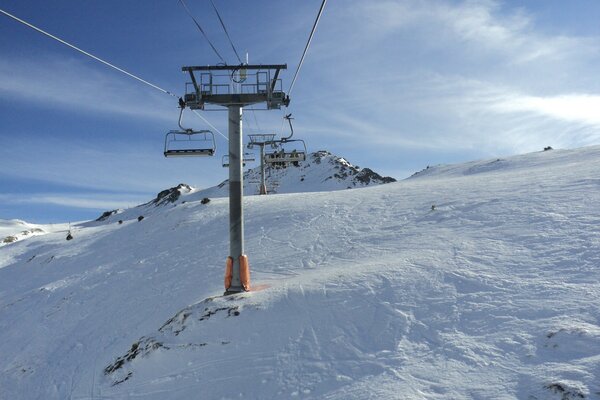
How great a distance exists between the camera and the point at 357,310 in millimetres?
9805

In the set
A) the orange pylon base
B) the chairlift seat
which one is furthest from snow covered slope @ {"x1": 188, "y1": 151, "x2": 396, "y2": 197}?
the orange pylon base

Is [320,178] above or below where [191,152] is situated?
above

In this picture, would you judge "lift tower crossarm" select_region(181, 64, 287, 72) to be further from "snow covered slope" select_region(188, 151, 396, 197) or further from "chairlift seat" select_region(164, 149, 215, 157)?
"snow covered slope" select_region(188, 151, 396, 197)

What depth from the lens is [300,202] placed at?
2470 centimetres

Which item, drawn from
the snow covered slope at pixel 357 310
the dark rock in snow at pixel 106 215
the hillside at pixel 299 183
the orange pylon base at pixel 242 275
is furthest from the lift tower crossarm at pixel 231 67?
the dark rock in snow at pixel 106 215

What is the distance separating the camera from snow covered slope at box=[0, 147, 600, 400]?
7.57 metres

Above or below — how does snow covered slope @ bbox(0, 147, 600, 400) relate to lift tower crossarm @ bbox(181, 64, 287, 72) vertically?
below

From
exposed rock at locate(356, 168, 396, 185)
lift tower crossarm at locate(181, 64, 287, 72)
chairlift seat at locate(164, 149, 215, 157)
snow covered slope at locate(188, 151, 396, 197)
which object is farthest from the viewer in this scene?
exposed rock at locate(356, 168, 396, 185)

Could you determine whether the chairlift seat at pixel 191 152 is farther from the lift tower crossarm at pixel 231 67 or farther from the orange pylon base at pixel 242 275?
the orange pylon base at pixel 242 275

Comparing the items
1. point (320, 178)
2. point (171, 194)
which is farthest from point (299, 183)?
point (171, 194)

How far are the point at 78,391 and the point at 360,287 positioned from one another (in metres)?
7.38

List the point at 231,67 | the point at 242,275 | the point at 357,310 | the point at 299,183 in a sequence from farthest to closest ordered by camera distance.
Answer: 1. the point at 299,183
2. the point at 231,67
3. the point at 242,275
4. the point at 357,310

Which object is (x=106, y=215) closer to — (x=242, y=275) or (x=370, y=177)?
(x=370, y=177)

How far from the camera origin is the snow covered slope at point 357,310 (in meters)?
7.57
